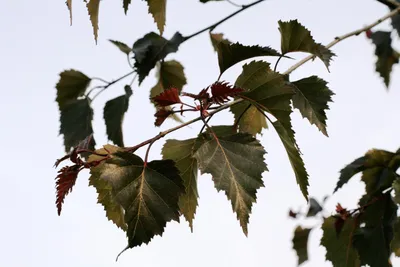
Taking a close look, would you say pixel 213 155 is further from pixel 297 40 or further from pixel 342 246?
pixel 342 246

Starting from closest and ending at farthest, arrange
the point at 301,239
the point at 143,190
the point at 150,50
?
the point at 143,190 < the point at 150,50 < the point at 301,239

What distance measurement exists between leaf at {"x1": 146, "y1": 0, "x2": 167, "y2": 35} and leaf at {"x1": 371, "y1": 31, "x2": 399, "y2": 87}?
3.10 ft

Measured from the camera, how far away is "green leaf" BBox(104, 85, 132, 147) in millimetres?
1294

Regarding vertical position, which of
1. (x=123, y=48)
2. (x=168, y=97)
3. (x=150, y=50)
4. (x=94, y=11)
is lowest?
(x=168, y=97)

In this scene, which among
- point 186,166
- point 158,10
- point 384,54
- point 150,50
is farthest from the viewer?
point 384,54

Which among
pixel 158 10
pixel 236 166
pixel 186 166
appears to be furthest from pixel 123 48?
pixel 236 166

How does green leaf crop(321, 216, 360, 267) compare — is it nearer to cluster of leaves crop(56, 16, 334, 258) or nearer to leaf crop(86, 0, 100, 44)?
cluster of leaves crop(56, 16, 334, 258)

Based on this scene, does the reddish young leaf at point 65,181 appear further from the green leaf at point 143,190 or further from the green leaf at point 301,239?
the green leaf at point 301,239

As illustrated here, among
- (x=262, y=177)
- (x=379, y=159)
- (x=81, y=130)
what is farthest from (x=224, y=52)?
(x=379, y=159)

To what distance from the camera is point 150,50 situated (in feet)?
4.25

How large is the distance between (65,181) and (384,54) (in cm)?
130

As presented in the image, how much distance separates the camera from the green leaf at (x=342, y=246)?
1445 millimetres

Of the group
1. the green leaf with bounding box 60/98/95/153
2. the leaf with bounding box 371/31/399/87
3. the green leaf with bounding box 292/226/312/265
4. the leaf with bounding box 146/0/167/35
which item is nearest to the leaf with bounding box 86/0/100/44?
the leaf with bounding box 146/0/167/35

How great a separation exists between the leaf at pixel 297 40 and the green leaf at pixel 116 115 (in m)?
0.55
